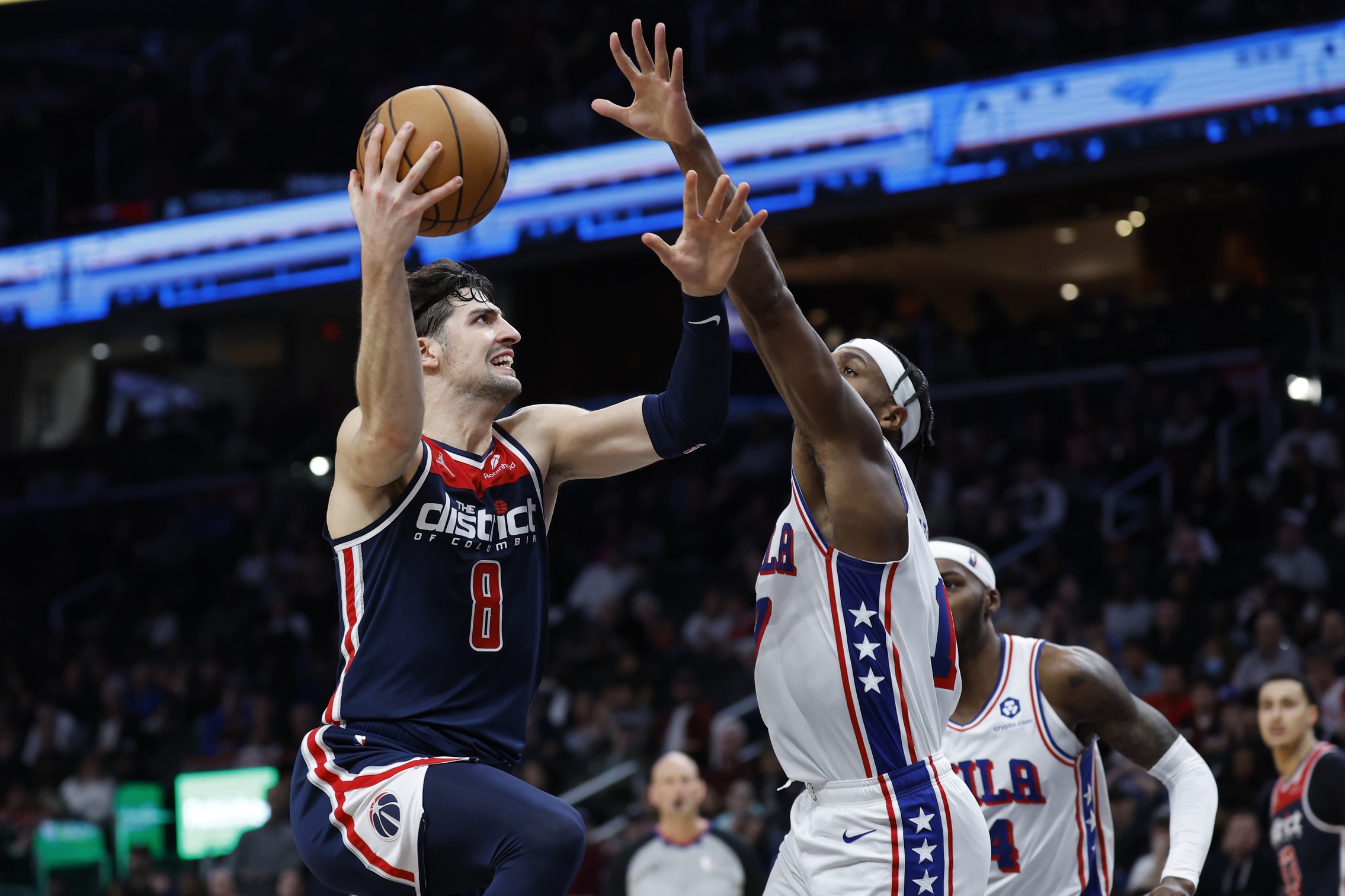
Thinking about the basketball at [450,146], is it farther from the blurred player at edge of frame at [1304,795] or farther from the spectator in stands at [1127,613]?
the spectator in stands at [1127,613]

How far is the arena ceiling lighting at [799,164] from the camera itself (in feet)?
40.9

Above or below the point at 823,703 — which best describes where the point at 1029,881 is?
below

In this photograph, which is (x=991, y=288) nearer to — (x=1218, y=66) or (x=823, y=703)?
(x=1218, y=66)

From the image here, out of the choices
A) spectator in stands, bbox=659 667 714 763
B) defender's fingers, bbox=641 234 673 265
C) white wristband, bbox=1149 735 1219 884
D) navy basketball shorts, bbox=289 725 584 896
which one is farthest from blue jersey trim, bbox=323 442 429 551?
spectator in stands, bbox=659 667 714 763

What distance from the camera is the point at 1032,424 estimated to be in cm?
1528

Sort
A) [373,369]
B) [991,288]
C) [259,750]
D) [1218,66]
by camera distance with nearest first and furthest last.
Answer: [373,369]
[1218,66]
[259,750]
[991,288]

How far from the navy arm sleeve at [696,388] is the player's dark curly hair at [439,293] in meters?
0.54

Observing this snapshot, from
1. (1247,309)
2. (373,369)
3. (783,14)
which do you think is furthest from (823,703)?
(783,14)

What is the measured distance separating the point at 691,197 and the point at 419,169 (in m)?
0.64

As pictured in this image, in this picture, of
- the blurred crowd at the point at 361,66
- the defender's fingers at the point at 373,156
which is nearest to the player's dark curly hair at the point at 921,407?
the defender's fingers at the point at 373,156

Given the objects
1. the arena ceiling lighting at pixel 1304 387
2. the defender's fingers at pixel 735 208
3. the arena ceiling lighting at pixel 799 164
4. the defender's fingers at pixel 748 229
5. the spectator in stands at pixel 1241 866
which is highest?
the arena ceiling lighting at pixel 799 164

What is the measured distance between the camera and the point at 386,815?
350cm

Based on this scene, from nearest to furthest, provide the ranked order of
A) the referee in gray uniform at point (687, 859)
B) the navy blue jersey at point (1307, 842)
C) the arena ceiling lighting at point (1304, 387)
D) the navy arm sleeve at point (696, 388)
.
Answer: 1. the navy arm sleeve at point (696, 388)
2. the navy blue jersey at point (1307, 842)
3. the referee in gray uniform at point (687, 859)
4. the arena ceiling lighting at point (1304, 387)

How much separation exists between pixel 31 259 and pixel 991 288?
12316mm
